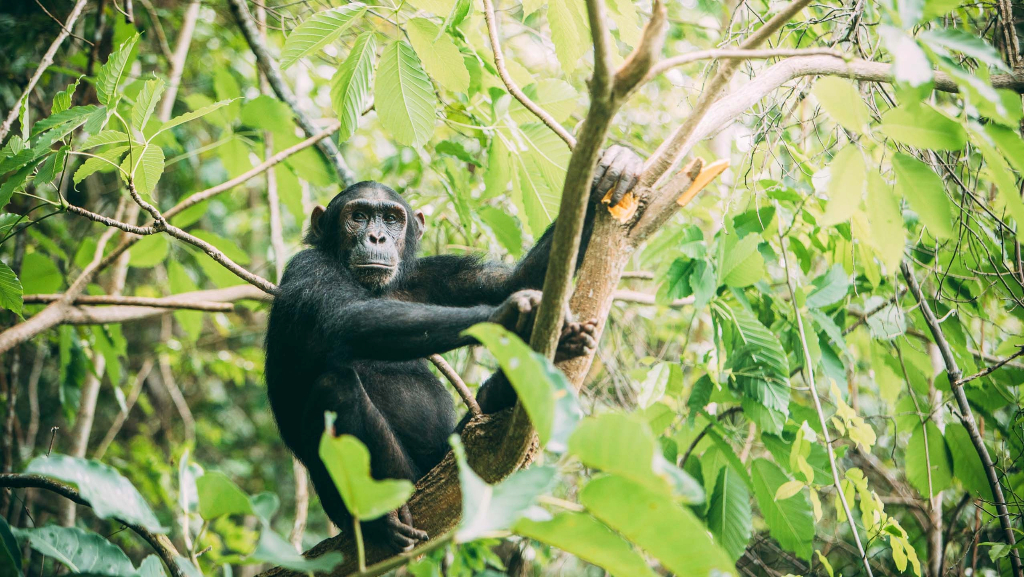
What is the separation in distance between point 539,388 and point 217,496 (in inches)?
34.5

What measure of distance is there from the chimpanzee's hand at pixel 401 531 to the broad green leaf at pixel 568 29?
7.52 ft

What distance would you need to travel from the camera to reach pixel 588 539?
4.76ft

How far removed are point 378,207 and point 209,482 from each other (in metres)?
3.11

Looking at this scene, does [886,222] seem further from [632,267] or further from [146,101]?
[632,267]

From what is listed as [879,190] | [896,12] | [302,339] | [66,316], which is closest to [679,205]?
[879,190]

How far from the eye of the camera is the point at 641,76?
189 centimetres

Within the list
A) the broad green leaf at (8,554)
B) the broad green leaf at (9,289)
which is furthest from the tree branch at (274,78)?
the broad green leaf at (8,554)

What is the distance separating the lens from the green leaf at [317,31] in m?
3.10

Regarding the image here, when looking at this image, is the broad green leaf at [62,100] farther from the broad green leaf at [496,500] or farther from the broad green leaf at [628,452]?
the broad green leaf at [628,452]

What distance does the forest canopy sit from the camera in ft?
4.90

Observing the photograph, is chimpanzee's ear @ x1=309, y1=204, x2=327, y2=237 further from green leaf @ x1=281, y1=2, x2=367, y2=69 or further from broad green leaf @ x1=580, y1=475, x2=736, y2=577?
broad green leaf @ x1=580, y1=475, x2=736, y2=577

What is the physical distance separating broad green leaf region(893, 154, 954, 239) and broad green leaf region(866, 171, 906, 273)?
2.8 inches

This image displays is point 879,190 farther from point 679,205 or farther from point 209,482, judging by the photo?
point 209,482

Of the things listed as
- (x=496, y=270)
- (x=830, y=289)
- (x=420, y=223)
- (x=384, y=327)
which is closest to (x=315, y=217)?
(x=420, y=223)
